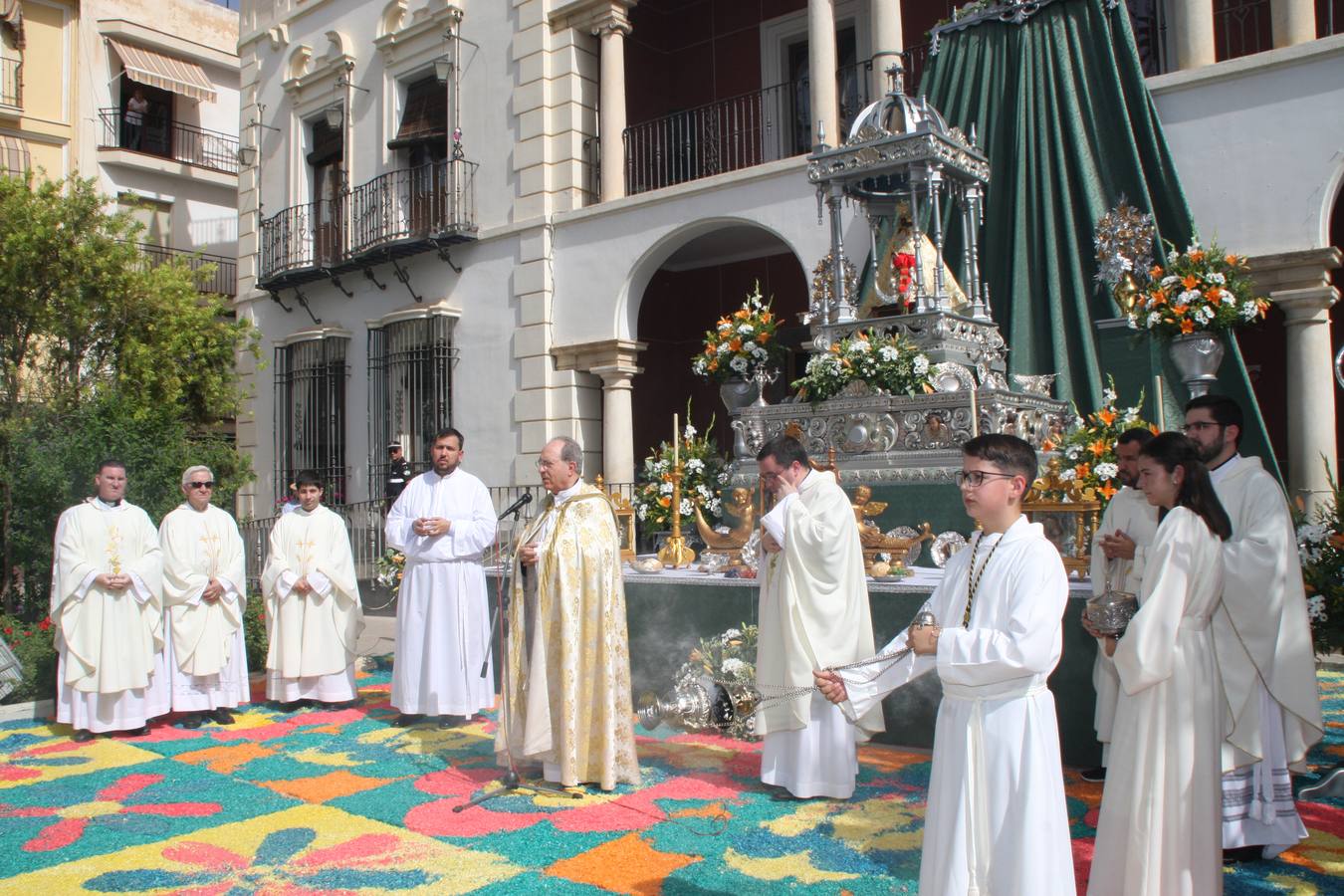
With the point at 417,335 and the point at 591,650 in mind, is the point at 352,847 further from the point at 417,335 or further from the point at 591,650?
the point at 417,335

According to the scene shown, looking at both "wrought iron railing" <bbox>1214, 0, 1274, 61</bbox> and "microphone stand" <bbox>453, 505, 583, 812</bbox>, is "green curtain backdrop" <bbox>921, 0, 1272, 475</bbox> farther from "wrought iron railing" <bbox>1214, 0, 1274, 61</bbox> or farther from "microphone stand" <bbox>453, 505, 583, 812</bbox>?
"microphone stand" <bbox>453, 505, 583, 812</bbox>

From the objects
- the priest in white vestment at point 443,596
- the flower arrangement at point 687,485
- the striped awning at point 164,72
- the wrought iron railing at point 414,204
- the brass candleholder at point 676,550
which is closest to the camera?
the priest in white vestment at point 443,596

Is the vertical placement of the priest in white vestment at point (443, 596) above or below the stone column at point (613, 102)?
below

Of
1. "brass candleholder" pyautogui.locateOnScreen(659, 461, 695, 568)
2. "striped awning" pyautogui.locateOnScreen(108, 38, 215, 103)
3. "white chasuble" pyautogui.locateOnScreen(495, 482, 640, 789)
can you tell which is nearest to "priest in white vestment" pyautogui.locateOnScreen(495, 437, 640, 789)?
"white chasuble" pyautogui.locateOnScreen(495, 482, 640, 789)

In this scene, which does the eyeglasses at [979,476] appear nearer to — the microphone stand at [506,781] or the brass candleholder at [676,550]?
the microphone stand at [506,781]

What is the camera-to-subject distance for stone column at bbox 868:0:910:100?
11.1 metres

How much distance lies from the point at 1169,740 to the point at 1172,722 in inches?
2.2

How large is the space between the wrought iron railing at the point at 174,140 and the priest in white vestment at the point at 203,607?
16.3 meters

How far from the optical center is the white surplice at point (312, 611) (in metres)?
8.00

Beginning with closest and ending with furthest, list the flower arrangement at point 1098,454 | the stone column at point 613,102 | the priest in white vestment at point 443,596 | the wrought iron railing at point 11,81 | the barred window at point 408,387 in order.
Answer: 1. the flower arrangement at point 1098,454
2. the priest in white vestment at point 443,596
3. the stone column at point 613,102
4. the barred window at point 408,387
5. the wrought iron railing at point 11,81

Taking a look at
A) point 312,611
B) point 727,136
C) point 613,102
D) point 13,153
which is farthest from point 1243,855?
point 13,153

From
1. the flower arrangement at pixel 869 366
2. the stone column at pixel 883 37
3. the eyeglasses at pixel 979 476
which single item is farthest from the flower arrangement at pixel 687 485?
the eyeglasses at pixel 979 476

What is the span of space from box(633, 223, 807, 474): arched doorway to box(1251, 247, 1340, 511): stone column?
6.83 meters

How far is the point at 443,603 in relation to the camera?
7.40 meters
